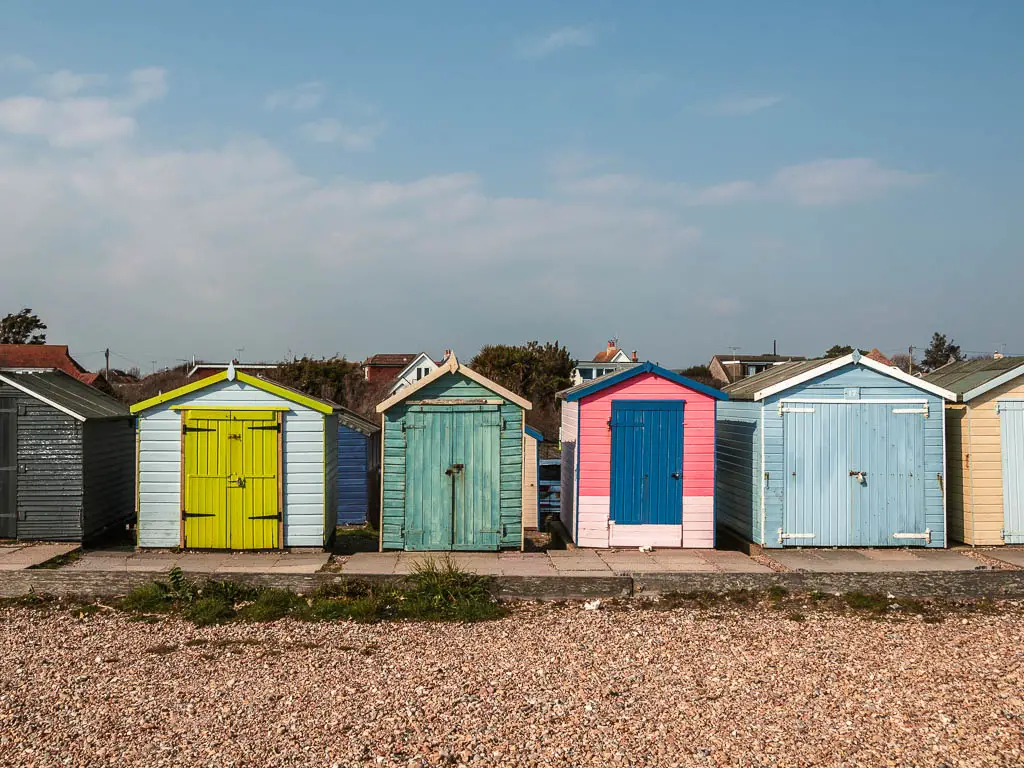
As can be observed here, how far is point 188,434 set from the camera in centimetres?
1161

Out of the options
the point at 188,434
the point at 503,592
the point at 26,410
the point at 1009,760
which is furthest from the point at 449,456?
the point at 1009,760

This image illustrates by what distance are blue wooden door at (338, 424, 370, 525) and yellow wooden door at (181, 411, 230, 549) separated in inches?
225

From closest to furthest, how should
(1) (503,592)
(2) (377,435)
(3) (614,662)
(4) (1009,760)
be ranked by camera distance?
(4) (1009,760)
(3) (614,662)
(1) (503,592)
(2) (377,435)

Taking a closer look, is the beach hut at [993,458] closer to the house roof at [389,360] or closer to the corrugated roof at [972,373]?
the corrugated roof at [972,373]

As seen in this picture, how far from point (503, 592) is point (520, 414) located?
2.75 meters

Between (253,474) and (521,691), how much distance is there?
237 inches

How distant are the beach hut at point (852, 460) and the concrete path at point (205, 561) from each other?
654 cm

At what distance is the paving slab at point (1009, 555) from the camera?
441 inches

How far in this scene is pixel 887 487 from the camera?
1202 centimetres

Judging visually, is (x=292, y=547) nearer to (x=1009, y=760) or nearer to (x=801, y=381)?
(x=801, y=381)

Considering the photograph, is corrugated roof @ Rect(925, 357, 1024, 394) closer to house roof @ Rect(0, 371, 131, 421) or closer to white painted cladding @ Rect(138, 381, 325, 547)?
white painted cladding @ Rect(138, 381, 325, 547)

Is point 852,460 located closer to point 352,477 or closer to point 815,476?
point 815,476

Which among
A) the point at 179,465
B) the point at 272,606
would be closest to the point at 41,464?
the point at 179,465

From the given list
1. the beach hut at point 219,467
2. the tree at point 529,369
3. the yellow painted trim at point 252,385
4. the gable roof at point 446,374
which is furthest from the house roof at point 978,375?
the tree at point 529,369
